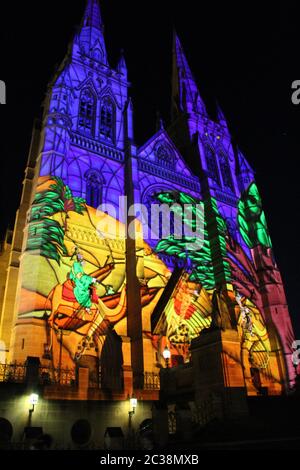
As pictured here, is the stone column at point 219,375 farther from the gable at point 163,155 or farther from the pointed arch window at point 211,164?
the pointed arch window at point 211,164

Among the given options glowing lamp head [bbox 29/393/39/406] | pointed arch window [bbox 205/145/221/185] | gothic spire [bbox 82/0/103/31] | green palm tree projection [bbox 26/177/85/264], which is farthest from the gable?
glowing lamp head [bbox 29/393/39/406]

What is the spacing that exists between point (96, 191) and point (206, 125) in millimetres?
17977

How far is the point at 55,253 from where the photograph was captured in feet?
62.8

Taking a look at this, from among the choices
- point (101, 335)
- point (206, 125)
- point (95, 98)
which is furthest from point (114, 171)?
point (206, 125)

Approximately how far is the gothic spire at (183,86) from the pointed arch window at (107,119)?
35.3ft

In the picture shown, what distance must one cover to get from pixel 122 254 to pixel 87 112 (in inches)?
483

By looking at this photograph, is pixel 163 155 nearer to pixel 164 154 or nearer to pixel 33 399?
pixel 164 154

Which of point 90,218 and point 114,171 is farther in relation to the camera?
point 114,171

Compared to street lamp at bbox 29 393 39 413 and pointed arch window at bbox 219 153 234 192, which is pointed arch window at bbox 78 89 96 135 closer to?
pointed arch window at bbox 219 153 234 192

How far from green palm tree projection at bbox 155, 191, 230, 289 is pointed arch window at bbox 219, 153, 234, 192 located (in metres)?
5.81

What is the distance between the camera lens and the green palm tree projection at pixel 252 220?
30641 mm

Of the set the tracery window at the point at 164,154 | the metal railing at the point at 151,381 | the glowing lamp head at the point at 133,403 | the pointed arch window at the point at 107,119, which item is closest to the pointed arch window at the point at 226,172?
the tracery window at the point at 164,154

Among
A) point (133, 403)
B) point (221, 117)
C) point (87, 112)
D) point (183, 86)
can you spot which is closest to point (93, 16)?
point (183, 86)

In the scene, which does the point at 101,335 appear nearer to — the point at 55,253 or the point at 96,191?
the point at 55,253
